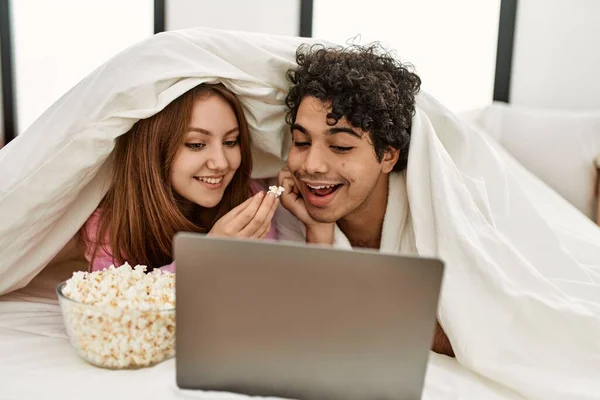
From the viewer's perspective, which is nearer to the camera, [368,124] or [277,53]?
[368,124]

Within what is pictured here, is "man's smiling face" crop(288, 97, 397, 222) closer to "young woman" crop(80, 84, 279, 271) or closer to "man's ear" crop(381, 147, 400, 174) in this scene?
"man's ear" crop(381, 147, 400, 174)

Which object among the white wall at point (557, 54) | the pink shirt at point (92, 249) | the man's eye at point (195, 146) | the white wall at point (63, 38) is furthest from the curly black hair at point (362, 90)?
the white wall at point (63, 38)

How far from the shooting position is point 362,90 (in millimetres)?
1127

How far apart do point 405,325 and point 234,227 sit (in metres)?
0.57

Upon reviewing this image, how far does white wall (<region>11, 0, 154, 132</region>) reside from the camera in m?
2.80

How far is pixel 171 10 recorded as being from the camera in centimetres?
266

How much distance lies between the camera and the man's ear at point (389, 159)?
1196 millimetres

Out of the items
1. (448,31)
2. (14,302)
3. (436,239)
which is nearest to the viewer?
(436,239)

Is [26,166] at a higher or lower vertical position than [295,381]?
higher

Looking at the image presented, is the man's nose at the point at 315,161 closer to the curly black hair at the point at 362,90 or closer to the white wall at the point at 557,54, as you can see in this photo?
the curly black hair at the point at 362,90

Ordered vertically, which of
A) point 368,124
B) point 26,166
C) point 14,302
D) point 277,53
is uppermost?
point 277,53

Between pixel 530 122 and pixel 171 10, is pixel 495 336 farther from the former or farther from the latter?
pixel 171 10

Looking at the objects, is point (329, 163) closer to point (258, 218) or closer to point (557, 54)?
point (258, 218)

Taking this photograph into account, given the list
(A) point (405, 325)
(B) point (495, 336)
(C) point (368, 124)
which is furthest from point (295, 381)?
(C) point (368, 124)
